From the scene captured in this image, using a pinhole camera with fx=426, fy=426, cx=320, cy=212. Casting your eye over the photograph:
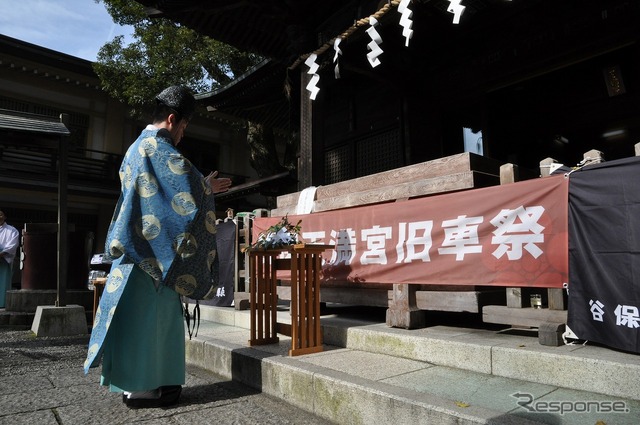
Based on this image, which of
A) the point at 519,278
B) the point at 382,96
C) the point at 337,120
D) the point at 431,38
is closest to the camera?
the point at 519,278

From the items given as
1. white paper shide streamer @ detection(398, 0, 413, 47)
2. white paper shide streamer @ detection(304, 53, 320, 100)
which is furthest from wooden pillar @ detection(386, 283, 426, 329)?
white paper shide streamer @ detection(304, 53, 320, 100)

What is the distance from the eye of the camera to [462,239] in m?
3.75

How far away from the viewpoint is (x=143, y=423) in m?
2.69

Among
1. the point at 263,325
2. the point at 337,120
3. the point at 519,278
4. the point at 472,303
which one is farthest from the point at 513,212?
the point at 337,120

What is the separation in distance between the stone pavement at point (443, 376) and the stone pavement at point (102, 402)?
0.16m

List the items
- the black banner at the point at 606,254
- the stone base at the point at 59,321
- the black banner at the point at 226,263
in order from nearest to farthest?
1. the black banner at the point at 606,254
2. the stone base at the point at 59,321
3. the black banner at the point at 226,263

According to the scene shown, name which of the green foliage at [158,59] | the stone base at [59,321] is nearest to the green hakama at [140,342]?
the stone base at [59,321]

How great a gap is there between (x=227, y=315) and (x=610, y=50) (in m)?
6.19

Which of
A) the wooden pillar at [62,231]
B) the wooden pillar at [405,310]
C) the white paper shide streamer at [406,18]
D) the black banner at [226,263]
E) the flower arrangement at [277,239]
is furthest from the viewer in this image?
the black banner at [226,263]

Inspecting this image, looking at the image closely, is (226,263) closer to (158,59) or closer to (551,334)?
(551,334)

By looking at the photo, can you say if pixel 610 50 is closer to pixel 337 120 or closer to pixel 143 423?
pixel 337 120

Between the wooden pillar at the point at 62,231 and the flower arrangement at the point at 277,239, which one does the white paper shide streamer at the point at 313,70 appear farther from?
the wooden pillar at the point at 62,231

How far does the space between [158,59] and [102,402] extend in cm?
1273

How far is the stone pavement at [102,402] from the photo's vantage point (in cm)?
277
